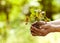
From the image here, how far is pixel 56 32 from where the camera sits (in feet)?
3.93

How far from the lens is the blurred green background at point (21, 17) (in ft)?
4.10

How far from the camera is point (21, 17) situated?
1258 mm

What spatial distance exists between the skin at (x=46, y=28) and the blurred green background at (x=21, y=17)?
0.06 m

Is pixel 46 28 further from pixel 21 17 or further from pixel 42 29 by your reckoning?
pixel 21 17

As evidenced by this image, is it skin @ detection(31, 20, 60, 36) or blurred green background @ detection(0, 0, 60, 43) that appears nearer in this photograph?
skin @ detection(31, 20, 60, 36)

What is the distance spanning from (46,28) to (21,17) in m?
0.21

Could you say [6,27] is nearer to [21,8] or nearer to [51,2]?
[21,8]

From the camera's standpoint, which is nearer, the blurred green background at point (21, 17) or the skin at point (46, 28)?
the skin at point (46, 28)

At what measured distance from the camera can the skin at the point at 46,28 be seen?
1142mm

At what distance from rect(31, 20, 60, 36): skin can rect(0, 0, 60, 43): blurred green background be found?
58mm

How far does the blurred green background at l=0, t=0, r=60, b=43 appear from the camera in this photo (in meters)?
1.25

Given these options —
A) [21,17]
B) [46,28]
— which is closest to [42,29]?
[46,28]

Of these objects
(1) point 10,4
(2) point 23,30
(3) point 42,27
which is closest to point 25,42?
(2) point 23,30

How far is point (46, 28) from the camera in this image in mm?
1158
